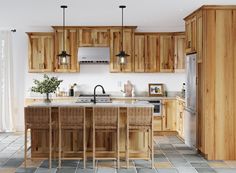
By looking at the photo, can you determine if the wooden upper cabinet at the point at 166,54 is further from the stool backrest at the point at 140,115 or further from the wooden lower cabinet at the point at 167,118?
the stool backrest at the point at 140,115

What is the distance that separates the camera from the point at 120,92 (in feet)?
31.0

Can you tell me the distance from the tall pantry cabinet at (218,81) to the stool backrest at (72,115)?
199cm

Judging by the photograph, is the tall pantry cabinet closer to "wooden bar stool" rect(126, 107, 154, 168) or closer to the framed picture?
"wooden bar stool" rect(126, 107, 154, 168)

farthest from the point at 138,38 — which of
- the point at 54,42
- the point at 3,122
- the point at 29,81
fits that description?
the point at 3,122

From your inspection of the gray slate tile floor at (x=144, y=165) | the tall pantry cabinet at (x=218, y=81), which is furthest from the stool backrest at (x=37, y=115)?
the tall pantry cabinet at (x=218, y=81)

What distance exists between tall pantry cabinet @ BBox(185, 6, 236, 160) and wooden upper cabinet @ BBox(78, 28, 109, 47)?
3.11m

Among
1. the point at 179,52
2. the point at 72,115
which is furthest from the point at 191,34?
the point at 72,115

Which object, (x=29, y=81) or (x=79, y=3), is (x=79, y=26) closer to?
(x=29, y=81)

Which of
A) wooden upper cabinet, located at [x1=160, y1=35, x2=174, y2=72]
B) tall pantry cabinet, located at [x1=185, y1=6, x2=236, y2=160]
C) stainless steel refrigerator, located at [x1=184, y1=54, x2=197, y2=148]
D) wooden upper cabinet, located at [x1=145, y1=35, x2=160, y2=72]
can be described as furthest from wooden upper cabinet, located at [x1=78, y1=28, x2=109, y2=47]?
tall pantry cabinet, located at [x1=185, y1=6, x2=236, y2=160]

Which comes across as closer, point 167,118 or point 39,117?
point 39,117

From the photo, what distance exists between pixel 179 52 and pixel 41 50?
10.6 ft

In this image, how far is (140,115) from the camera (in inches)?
225

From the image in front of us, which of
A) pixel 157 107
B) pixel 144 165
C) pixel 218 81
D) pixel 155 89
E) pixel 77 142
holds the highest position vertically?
pixel 218 81

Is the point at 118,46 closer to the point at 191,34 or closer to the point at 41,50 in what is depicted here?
the point at 41,50
